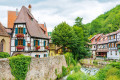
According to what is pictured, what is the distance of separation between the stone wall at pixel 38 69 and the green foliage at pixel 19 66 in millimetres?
385

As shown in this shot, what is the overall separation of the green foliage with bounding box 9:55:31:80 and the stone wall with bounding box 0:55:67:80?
39 centimetres

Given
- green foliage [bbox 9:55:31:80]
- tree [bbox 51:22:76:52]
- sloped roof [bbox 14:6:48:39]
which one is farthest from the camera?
tree [bbox 51:22:76:52]

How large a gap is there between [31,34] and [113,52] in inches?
1125

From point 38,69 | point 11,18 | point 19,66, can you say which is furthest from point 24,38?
point 19,66

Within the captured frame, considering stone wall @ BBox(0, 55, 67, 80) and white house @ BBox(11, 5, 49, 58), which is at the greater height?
white house @ BBox(11, 5, 49, 58)

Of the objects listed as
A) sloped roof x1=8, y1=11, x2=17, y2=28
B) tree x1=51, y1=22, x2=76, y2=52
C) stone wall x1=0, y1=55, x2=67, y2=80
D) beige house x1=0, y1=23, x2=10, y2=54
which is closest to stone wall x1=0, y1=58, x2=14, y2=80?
stone wall x1=0, y1=55, x2=67, y2=80

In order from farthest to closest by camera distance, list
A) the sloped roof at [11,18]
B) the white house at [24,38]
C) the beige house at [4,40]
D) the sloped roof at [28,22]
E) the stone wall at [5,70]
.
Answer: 1. the sloped roof at [11,18]
2. the sloped roof at [28,22]
3. the white house at [24,38]
4. the beige house at [4,40]
5. the stone wall at [5,70]

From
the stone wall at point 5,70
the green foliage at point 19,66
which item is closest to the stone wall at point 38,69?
the stone wall at point 5,70

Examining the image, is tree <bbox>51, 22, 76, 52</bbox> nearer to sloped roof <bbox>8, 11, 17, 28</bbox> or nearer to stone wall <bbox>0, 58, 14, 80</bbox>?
sloped roof <bbox>8, 11, 17, 28</bbox>

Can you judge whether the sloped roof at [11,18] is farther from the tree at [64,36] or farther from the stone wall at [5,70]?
the stone wall at [5,70]

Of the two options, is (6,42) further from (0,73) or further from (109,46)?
(109,46)

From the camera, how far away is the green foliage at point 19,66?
45.7ft

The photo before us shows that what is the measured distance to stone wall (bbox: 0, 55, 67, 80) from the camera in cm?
1332

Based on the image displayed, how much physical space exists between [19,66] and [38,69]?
3.24 m
